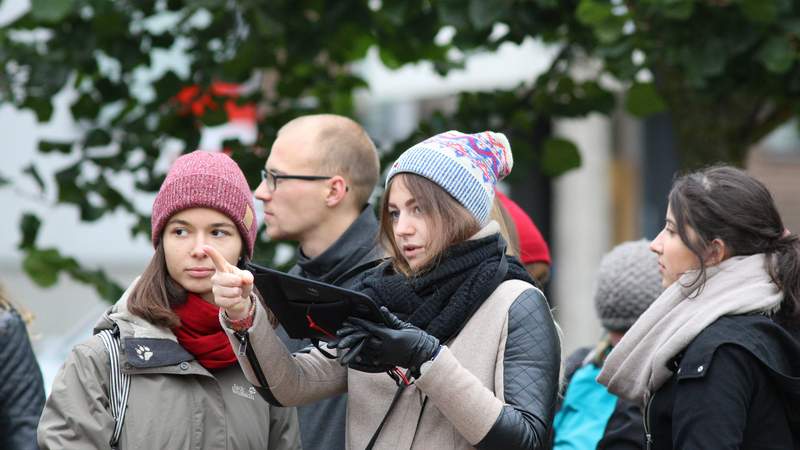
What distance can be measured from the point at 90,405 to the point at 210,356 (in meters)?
0.35

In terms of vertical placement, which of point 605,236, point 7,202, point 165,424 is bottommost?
point 605,236

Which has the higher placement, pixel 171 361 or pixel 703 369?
pixel 171 361

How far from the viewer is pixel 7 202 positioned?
14.3m

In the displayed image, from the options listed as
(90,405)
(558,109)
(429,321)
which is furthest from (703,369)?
(558,109)

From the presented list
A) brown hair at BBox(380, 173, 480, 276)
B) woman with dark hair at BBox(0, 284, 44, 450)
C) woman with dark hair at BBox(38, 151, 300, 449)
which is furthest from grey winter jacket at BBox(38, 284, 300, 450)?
brown hair at BBox(380, 173, 480, 276)

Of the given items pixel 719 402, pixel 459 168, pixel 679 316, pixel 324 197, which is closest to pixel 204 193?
pixel 459 168

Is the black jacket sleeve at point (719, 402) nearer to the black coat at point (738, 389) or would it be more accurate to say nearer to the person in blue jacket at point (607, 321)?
the black coat at point (738, 389)

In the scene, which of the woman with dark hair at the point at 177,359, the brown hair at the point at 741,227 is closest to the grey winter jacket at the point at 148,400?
the woman with dark hair at the point at 177,359

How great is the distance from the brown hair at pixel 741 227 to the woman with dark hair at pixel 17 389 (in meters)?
1.90

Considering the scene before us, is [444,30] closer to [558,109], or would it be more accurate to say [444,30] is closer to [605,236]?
[558,109]

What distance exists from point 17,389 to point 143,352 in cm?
65

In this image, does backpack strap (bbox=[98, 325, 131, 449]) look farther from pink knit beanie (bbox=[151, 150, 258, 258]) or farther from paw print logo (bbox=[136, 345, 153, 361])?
pink knit beanie (bbox=[151, 150, 258, 258])

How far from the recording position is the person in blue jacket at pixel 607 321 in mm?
4434

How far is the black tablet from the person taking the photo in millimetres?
2955
